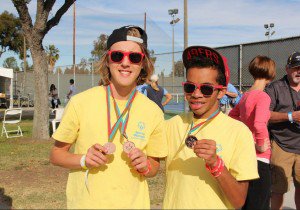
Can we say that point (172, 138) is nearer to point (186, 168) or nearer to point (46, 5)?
point (186, 168)

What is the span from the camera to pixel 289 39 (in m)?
8.64

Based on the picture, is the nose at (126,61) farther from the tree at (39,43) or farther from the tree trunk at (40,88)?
the tree trunk at (40,88)

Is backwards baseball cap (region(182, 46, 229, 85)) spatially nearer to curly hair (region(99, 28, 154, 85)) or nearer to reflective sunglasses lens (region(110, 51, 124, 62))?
curly hair (region(99, 28, 154, 85))

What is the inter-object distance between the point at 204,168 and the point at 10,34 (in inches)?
1907

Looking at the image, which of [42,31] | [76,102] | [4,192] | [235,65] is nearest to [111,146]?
[76,102]

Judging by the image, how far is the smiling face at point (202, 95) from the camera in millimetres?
2248

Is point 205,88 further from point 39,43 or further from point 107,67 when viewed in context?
point 39,43

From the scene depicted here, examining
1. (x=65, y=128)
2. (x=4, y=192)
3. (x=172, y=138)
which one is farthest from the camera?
(x=4, y=192)

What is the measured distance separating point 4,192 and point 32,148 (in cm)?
414

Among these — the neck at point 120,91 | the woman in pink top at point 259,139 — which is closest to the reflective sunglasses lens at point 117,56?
the neck at point 120,91

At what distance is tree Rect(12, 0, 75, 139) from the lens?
425 inches

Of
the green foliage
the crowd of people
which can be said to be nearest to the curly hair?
the crowd of people

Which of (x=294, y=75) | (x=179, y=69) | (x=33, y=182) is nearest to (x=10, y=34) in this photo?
(x=179, y=69)

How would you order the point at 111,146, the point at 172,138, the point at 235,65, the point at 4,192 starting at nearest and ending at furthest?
1. the point at 111,146
2. the point at 172,138
3. the point at 4,192
4. the point at 235,65
